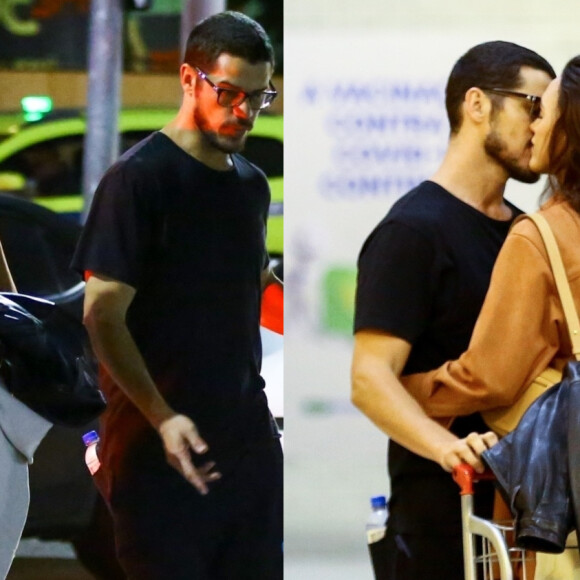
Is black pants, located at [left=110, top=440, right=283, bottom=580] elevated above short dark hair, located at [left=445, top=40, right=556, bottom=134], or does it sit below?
below

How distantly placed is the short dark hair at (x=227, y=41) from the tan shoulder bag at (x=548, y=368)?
0.99m

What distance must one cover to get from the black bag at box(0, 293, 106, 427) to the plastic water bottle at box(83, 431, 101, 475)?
4cm

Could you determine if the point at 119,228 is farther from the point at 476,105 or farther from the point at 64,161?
the point at 476,105

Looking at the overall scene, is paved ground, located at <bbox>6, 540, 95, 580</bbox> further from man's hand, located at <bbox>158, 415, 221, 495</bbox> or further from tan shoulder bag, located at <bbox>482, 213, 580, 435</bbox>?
tan shoulder bag, located at <bbox>482, 213, 580, 435</bbox>

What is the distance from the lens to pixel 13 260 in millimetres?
2895

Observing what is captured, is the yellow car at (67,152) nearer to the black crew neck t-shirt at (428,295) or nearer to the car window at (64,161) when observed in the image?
the car window at (64,161)

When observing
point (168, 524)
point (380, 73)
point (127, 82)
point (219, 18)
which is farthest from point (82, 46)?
point (168, 524)

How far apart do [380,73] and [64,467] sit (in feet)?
4.13

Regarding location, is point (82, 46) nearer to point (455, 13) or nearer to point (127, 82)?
point (127, 82)

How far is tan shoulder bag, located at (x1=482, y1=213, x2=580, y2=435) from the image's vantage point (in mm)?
2018

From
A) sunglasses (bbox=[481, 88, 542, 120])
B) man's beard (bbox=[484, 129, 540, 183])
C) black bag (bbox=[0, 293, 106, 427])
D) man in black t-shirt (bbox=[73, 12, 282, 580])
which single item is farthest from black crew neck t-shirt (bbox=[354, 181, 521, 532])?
black bag (bbox=[0, 293, 106, 427])

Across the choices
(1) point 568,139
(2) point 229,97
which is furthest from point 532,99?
(2) point 229,97

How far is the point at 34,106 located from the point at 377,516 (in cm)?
132

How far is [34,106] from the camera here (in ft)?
9.45
